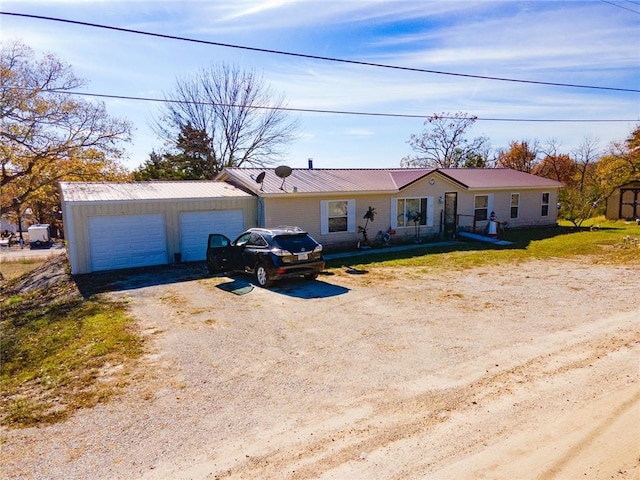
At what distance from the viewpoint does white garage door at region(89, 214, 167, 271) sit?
1349cm

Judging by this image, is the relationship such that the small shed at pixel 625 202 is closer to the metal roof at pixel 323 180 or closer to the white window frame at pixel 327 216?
the metal roof at pixel 323 180

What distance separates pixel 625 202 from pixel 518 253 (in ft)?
57.4

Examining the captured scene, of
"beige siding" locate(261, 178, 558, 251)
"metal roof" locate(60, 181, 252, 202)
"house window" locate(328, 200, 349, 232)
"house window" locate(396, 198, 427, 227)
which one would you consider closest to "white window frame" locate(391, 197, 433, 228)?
"house window" locate(396, 198, 427, 227)

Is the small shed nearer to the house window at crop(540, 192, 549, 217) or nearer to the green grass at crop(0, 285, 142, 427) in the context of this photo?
the house window at crop(540, 192, 549, 217)

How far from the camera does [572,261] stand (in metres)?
14.3

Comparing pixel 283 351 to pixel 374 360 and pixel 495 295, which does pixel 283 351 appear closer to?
pixel 374 360

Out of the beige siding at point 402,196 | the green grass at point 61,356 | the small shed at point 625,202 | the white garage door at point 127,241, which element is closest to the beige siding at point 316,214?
the beige siding at point 402,196

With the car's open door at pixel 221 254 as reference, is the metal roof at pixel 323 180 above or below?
above

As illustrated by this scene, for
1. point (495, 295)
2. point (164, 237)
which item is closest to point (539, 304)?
point (495, 295)

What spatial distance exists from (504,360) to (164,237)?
11.8 meters

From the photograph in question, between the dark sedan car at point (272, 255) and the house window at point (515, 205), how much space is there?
15.6 metres

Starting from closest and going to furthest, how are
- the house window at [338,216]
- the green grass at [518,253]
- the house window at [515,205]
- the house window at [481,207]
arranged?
the green grass at [518,253] → the house window at [338,216] → the house window at [481,207] → the house window at [515,205]

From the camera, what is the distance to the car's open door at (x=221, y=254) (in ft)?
41.4

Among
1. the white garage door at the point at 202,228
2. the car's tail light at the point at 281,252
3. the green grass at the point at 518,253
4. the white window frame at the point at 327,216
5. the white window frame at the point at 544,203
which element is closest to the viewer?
the car's tail light at the point at 281,252
